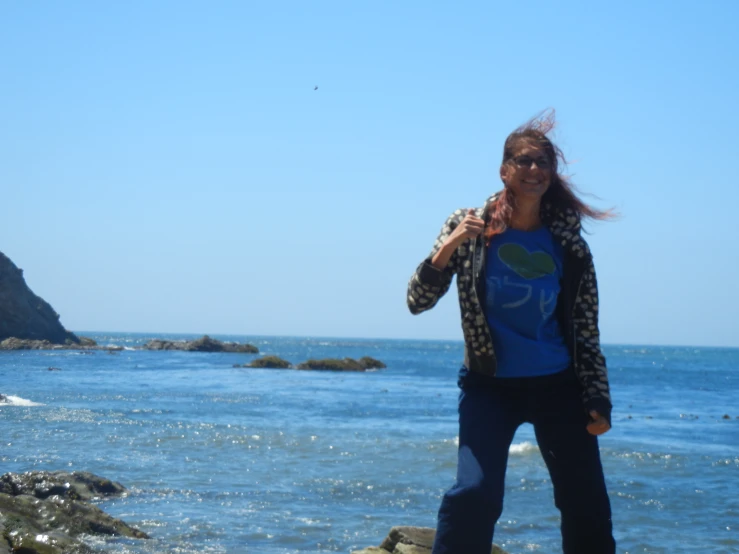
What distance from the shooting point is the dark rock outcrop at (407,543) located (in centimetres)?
782

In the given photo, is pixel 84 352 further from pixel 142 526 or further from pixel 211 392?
pixel 142 526

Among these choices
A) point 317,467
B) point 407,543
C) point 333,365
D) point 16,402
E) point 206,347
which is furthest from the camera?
point 206,347

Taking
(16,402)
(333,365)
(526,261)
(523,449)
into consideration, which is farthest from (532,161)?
(333,365)

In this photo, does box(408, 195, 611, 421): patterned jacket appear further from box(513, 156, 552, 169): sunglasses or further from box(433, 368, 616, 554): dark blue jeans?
box(513, 156, 552, 169): sunglasses

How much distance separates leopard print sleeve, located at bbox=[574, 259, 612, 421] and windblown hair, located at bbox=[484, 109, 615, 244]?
25cm

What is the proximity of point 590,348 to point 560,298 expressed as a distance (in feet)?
0.76

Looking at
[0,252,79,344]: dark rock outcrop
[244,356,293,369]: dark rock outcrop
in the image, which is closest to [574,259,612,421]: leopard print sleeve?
[244,356,293,369]: dark rock outcrop

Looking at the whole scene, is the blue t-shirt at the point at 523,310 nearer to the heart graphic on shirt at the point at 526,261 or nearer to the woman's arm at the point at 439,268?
the heart graphic on shirt at the point at 526,261

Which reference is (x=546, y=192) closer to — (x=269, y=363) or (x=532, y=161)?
(x=532, y=161)

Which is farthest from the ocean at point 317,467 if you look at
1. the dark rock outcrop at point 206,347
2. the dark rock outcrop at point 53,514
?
the dark rock outcrop at point 206,347

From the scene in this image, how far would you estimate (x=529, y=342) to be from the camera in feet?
12.1

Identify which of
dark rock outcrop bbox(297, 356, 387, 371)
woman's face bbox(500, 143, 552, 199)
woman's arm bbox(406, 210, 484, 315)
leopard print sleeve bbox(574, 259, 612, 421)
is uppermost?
woman's face bbox(500, 143, 552, 199)

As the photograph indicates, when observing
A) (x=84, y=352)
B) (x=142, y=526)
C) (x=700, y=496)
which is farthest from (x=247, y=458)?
(x=84, y=352)

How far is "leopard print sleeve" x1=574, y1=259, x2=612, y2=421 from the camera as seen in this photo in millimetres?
3691
